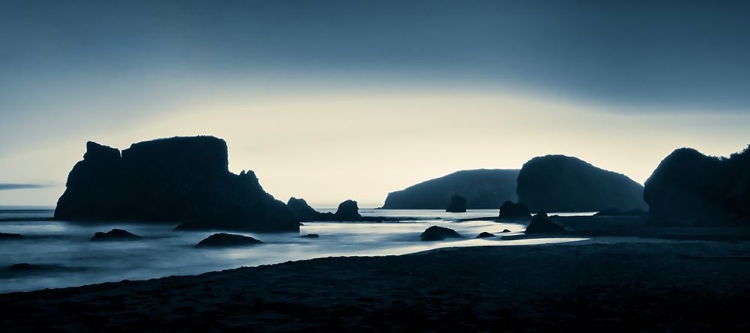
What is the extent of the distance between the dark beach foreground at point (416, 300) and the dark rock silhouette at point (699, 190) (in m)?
34.4

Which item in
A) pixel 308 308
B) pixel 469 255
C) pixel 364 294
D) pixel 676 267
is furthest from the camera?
pixel 469 255

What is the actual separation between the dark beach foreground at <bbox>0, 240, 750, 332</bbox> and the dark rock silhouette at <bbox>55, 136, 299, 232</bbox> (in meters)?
59.9

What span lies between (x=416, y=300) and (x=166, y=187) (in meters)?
110

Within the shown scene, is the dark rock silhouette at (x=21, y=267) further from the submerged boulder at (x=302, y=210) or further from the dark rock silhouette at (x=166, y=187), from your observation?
the submerged boulder at (x=302, y=210)

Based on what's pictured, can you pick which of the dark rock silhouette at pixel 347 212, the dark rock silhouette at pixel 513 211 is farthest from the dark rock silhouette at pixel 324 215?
the dark rock silhouette at pixel 513 211

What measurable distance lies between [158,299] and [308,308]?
12.9 ft

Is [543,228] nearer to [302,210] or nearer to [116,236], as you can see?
[116,236]

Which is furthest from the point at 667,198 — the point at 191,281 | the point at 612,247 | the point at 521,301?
the point at 191,281

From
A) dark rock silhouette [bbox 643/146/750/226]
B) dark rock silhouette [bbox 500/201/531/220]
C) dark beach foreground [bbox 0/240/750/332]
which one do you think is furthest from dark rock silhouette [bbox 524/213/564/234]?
dark rock silhouette [bbox 500/201/531/220]

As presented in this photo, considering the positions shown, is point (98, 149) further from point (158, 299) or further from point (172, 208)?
point (158, 299)

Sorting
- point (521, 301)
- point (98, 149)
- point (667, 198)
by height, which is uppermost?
point (98, 149)

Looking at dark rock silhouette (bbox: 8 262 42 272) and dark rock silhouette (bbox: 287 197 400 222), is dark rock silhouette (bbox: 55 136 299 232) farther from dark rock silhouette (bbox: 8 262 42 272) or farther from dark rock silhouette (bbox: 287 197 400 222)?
dark rock silhouette (bbox: 8 262 42 272)

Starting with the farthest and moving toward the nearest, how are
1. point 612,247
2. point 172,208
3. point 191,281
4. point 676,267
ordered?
point 172,208
point 612,247
point 676,267
point 191,281

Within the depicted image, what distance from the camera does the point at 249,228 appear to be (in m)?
72.4
